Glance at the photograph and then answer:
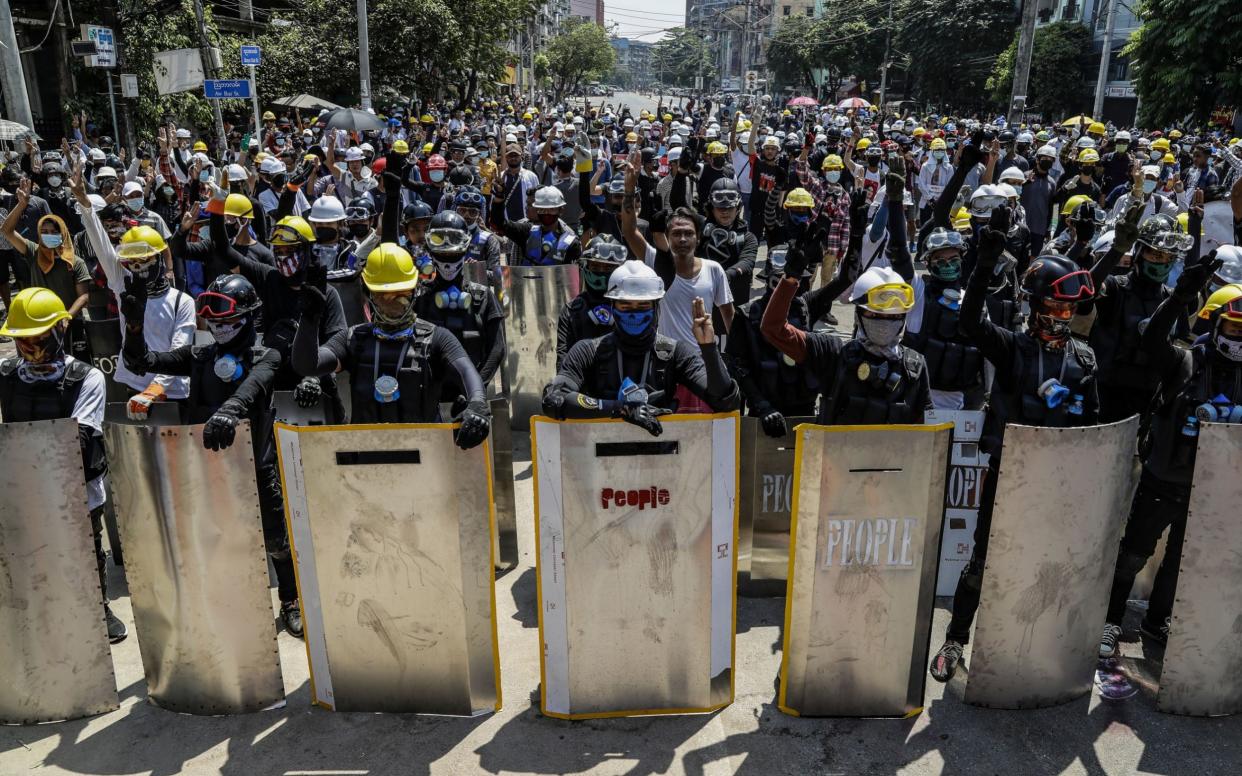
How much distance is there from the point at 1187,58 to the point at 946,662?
99.9ft

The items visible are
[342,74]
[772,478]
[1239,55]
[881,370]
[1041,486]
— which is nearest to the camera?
[1041,486]

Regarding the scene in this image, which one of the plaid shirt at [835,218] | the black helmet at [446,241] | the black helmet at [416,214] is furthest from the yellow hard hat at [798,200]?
the black helmet at [446,241]

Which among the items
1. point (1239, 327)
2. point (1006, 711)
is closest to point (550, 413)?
point (1006, 711)

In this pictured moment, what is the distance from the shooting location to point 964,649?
5078 mm

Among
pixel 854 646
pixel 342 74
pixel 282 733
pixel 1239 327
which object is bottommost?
pixel 282 733

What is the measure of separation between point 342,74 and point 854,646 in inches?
1385

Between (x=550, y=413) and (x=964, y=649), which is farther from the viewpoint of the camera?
(x=964, y=649)

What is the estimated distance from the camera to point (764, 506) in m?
5.60

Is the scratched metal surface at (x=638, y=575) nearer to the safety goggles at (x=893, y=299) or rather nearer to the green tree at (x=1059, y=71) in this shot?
the safety goggles at (x=893, y=299)

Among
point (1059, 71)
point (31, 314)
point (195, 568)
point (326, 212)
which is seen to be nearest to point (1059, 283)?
point (195, 568)

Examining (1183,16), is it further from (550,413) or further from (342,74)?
(550,413)

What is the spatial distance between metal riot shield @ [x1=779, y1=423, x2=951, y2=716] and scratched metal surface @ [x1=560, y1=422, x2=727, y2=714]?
423 mm

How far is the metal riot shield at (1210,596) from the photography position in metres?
4.09

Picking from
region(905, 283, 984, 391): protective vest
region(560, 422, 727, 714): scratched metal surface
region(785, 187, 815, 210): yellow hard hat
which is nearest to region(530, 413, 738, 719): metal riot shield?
region(560, 422, 727, 714): scratched metal surface
